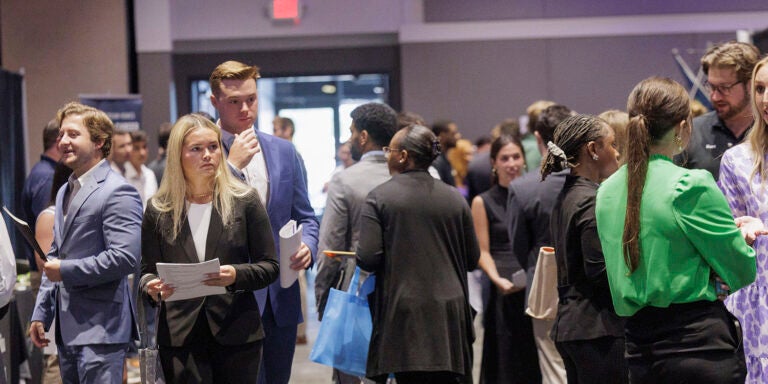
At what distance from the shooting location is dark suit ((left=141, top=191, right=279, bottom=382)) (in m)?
3.14

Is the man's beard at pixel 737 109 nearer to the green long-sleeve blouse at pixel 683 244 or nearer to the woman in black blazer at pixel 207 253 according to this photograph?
the green long-sleeve blouse at pixel 683 244

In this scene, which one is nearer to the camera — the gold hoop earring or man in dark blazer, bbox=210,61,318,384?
the gold hoop earring

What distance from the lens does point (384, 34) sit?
11922 millimetres

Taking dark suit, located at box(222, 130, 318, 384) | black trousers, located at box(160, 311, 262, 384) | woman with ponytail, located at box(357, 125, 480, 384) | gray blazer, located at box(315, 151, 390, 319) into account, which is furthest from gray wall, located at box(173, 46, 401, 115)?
black trousers, located at box(160, 311, 262, 384)

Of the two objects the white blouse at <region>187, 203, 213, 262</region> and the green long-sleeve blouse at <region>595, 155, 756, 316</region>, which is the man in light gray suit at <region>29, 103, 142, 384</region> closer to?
the white blouse at <region>187, 203, 213, 262</region>

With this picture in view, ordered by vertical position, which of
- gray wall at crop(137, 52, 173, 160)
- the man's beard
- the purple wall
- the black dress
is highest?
the purple wall

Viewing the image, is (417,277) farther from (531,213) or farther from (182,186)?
(182,186)

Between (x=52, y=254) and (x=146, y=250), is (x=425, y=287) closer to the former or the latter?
(x=146, y=250)

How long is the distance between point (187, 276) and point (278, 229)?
31.0 inches

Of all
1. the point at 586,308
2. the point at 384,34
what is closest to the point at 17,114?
the point at 384,34

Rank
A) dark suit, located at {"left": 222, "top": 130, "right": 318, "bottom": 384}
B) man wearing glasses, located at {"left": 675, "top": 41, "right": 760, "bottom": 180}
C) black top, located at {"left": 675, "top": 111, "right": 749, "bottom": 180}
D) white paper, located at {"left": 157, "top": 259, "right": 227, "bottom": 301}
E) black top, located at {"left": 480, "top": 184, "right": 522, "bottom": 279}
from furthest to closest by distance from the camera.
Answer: black top, located at {"left": 480, "top": 184, "right": 522, "bottom": 279} < black top, located at {"left": 675, "top": 111, "right": 749, "bottom": 180} < man wearing glasses, located at {"left": 675, "top": 41, "right": 760, "bottom": 180} < dark suit, located at {"left": 222, "top": 130, "right": 318, "bottom": 384} < white paper, located at {"left": 157, "top": 259, "right": 227, "bottom": 301}

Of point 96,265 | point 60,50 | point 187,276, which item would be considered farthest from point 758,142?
point 60,50

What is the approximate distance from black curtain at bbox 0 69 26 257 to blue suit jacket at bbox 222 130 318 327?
219 inches

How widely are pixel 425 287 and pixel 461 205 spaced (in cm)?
38
